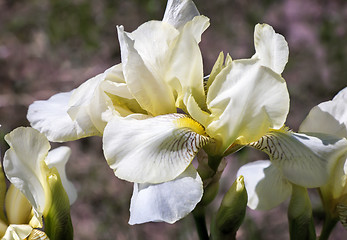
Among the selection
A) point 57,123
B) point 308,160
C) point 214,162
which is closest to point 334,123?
point 308,160

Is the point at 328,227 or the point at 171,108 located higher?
the point at 171,108

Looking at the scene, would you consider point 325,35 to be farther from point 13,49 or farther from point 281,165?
point 281,165

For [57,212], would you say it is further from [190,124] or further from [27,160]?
[190,124]

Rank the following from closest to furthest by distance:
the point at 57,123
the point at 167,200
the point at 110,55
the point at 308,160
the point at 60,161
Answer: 1. the point at 167,200
2. the point at 308,160
3. the point at 57,123
4. the point at 60,161
5. the point at 110,55

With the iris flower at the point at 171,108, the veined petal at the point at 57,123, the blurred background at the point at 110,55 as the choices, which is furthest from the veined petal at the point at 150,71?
the blurred background at the point at 110,55

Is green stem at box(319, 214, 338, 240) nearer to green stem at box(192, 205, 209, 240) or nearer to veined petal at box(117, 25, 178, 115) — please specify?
green stem at box(192, 205, 209, 240)
